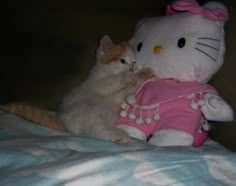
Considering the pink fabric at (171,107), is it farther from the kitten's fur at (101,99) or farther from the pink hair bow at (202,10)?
the pink hair bow at (202,10)

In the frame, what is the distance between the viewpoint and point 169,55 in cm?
107

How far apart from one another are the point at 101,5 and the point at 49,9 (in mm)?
179

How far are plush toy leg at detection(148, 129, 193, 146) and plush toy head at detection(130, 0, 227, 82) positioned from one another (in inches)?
7.2

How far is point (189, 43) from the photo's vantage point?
1.05 m

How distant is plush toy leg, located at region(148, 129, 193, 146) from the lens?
0.96 metres

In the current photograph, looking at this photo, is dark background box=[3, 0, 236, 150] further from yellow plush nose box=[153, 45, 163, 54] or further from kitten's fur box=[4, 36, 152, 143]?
yellow plush nose box=[153, 45, 163, 54]

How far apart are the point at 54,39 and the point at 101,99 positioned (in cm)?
31

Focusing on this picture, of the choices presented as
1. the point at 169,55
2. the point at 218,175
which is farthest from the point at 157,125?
the point at 218,175

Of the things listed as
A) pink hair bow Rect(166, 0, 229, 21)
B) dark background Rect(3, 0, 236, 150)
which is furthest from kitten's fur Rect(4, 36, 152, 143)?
pink hair bow Rect(166, 0, 229, 21)

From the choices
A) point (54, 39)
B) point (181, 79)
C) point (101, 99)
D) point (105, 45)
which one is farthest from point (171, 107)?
point (54, 39)

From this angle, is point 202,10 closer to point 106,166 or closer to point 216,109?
point 216,109

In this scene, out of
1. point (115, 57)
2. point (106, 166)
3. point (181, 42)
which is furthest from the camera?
point (115, 57)

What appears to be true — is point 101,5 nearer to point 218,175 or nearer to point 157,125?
point 157,125

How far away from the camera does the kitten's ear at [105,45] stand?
46.8 inches
